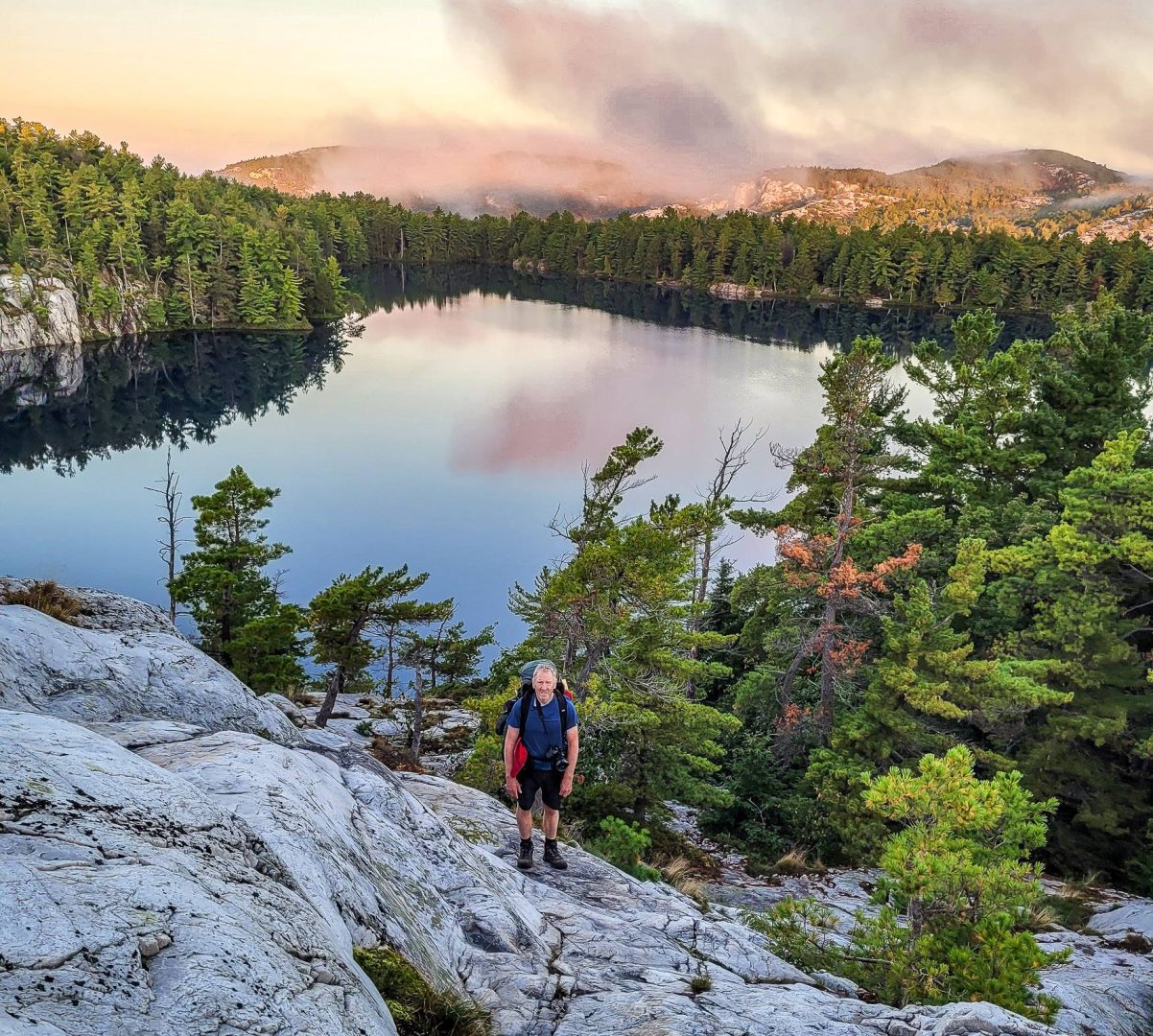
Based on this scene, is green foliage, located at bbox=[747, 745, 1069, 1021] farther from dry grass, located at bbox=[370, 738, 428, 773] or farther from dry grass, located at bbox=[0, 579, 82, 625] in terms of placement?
dry grass, located at bbox=[0, 579, 82, 625]

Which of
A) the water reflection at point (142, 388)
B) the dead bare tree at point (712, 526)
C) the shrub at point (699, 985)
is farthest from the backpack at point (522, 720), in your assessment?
the water reflection at point (142, 388)

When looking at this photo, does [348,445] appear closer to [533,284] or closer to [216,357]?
[216,357]

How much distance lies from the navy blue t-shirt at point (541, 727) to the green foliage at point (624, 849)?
3590mm

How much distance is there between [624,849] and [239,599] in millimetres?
16135

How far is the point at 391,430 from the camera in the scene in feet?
189

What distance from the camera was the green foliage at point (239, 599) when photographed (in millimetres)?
21234

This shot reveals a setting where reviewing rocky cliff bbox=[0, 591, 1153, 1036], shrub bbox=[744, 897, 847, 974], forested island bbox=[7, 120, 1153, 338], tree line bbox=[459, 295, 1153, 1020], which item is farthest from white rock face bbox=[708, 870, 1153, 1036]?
forested island bbox=[7, 120, 1153, 338]

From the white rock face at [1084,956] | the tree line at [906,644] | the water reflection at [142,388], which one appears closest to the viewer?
the white rock face at [1084,956]

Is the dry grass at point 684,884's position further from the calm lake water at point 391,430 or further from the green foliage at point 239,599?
the calm lake water at point 391,430

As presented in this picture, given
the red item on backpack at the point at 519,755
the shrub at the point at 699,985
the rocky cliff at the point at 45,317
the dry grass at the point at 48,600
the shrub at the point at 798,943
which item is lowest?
the shrub at the point at 798,943

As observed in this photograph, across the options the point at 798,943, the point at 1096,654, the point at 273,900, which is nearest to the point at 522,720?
the point at 273,900

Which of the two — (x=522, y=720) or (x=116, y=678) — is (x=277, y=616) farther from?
(x=522, y=720)

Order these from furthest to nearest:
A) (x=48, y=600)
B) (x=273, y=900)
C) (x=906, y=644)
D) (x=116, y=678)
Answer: (x=906, y=644) → (x=48, y=600) → (x=116, y=678) → (x=273, y=900)

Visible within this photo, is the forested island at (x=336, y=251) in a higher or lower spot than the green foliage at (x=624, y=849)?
higher
